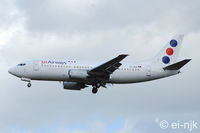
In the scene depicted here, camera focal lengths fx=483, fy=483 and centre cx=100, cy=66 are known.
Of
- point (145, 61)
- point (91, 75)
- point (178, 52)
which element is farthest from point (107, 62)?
point (178, 52)

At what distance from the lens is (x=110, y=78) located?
61312 mm

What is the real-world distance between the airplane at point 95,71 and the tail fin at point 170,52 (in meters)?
0.15

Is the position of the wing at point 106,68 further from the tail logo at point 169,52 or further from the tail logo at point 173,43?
the tail logo at point 173,43

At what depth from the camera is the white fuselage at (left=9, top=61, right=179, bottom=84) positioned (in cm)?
5991

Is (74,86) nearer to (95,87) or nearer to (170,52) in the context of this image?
(95,87)

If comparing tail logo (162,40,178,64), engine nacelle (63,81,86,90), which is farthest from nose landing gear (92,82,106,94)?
tail logo (162,40,178,64)

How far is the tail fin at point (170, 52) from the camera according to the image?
64.3m

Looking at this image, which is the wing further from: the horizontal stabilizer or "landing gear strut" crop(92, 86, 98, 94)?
the horizontal stabilizer

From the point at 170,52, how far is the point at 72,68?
14198 millimetres

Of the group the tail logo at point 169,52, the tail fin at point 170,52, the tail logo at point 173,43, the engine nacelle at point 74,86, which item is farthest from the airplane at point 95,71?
the tail logo at point 173,43

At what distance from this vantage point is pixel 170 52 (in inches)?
2589

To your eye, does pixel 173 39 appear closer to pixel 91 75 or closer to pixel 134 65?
pixel 134 65

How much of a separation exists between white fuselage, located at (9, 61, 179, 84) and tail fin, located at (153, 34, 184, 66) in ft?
5.96

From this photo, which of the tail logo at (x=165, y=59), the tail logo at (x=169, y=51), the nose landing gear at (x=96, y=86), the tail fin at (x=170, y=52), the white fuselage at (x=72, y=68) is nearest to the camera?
the white fuselage at (x=72, y=68)
